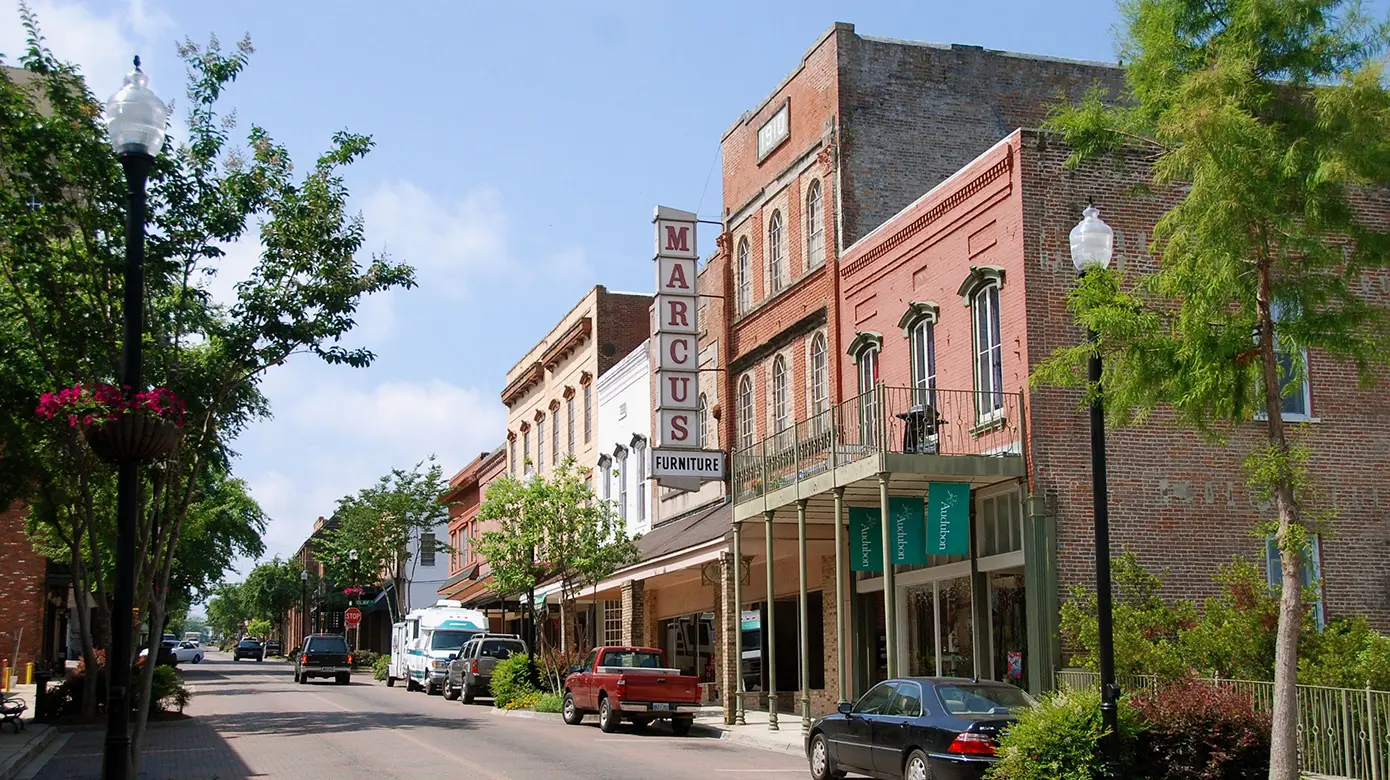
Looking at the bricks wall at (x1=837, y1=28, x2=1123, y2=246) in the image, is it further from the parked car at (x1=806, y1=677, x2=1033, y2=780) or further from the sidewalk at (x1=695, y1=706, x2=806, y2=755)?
the parked car at (x1=806, y1=677, x2=1033, y2=780)

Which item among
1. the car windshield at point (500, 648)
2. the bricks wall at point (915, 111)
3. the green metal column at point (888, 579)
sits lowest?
the car windshield at point (500, 648)

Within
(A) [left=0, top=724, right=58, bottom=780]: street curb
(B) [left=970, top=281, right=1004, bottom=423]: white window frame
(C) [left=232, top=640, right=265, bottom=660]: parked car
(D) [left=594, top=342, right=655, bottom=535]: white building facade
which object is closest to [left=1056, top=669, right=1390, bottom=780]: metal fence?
(B) [left=970, top=281, right=1004, bottom=423]: white window frame

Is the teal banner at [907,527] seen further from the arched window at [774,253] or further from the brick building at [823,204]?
the arched window at [774,253]

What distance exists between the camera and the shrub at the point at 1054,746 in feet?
41.6

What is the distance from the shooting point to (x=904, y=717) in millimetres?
14430

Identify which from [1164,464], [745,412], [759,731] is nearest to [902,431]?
[1164,464]

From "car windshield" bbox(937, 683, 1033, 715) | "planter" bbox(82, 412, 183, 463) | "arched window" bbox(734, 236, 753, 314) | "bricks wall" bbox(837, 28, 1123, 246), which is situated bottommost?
"car windshield" bbox(937, 683, 1033, 715)

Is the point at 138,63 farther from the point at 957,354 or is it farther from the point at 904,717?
the point at 957,354

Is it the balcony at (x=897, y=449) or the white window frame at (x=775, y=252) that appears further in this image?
the white window frame at (x=775, y=252)

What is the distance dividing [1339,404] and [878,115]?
10373 millimetres

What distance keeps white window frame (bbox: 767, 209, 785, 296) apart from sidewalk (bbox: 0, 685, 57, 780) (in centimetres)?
1609

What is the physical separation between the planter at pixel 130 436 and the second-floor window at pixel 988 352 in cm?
1293

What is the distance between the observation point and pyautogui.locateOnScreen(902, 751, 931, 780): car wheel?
1375 cm

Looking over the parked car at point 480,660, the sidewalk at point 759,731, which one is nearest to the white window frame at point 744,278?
the sidewalk at point 759,731
